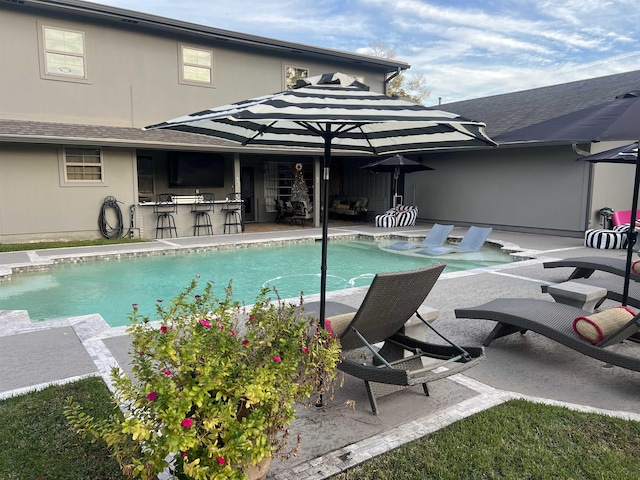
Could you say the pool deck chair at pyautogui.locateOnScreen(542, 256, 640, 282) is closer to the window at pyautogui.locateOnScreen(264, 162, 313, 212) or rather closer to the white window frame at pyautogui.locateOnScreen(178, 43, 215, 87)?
the white window frame at pyautogui.locateOnScreen(178, 43, 215, 87)

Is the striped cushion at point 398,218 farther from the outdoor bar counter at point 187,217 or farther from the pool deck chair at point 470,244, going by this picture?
the outdoor bar counter at point 187,217

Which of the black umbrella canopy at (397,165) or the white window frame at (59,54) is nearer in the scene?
the white window frame at (59,54)

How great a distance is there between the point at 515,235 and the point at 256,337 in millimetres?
12914

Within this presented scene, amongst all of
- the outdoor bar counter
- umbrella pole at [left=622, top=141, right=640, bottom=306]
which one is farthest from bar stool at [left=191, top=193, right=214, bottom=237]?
umbrella pole at [left=622, top=141, right=640, bottom=306]

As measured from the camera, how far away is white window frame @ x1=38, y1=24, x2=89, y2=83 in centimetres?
1093

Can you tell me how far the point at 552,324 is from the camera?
382 cm

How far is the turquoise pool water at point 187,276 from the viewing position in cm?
674

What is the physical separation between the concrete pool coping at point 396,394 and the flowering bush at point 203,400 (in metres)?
0.71

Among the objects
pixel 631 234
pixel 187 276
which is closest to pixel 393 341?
pixel 631 234

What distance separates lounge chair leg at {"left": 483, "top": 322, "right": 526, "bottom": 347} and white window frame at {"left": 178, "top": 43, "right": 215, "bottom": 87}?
1161 cm

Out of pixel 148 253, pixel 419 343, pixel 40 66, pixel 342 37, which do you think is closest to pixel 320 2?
pixel 342 37

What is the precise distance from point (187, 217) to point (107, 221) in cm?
209

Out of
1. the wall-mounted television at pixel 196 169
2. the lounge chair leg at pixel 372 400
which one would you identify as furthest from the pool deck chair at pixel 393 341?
the wall-mounted television at pixel 196 169

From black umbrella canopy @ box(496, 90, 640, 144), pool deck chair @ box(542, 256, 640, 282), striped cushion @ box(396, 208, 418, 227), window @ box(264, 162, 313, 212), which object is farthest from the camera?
window @ box(264, 162, 313, 212)
